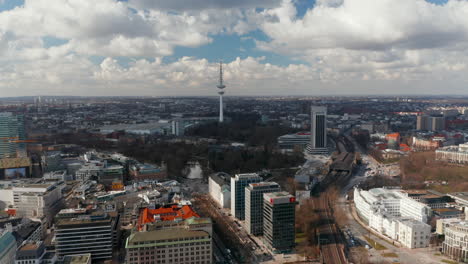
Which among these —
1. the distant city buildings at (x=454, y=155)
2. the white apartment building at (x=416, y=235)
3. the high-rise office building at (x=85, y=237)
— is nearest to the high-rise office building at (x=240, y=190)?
the high-rise office building at (x=85, y=237)

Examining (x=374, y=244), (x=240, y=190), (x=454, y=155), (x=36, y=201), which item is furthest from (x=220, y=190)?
(x=454, y=155)

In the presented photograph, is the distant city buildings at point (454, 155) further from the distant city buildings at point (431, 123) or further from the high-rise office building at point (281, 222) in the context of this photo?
the high-rise office building at point (281, 222)

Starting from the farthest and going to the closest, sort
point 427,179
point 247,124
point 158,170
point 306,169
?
point 247,124
point 306,169
point 158,170
point 427,179

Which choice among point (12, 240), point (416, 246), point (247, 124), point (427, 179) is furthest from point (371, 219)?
point (247, 124)

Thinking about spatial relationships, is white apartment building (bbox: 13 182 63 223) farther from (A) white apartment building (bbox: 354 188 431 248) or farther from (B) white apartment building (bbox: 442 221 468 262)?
(B) white apartment building (bbox: 442 221 468 262)

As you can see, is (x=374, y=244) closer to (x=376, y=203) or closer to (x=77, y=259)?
(x=376, y=203)

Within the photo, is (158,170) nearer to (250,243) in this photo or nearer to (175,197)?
(175,197)

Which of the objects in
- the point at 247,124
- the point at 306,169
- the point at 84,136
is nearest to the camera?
the point at 306,169
